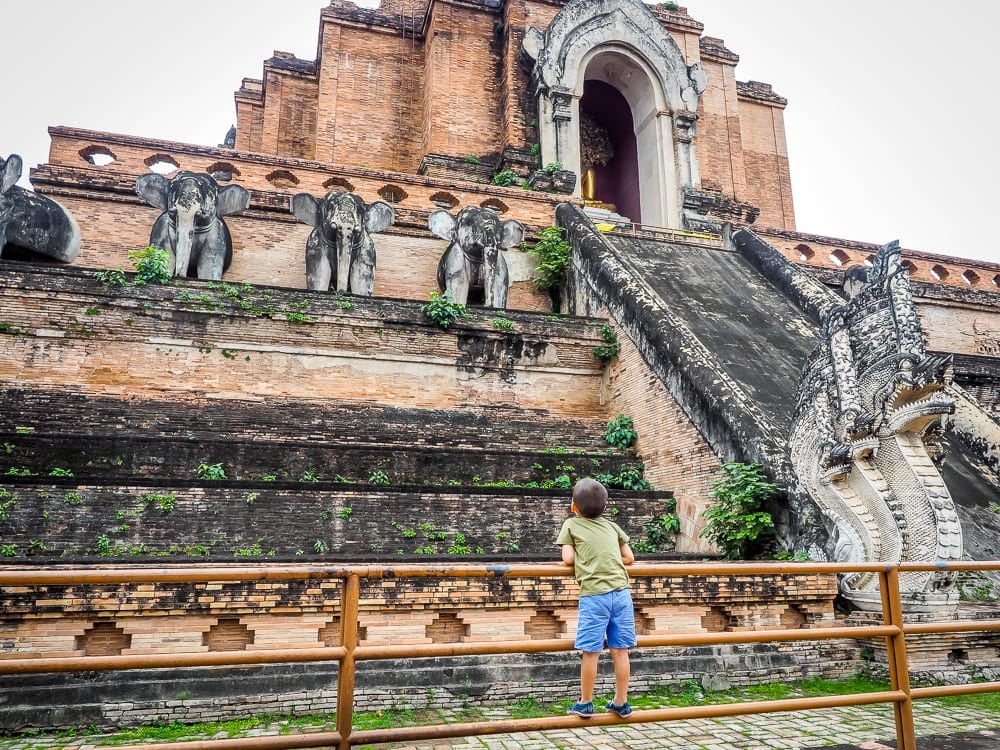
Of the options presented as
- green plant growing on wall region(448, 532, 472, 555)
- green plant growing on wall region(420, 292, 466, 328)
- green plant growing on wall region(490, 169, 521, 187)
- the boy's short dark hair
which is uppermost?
green plant growing on wall region(490, 169, 521, 187)

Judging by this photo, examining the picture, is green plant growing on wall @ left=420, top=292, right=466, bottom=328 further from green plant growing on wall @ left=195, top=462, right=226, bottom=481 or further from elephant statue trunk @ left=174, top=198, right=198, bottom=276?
elephant statue trunk @ left=174, top=198, right=198, bottom=276

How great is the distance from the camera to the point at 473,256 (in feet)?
36.8

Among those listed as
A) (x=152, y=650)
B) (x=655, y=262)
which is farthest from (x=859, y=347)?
(x=655, y=262)

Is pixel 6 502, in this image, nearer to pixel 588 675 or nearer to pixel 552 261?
pixel 588 675

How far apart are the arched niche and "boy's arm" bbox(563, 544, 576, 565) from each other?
13.6 metres

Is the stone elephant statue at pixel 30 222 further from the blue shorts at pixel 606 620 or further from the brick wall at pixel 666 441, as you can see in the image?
the blue shorts at pixel 606 620

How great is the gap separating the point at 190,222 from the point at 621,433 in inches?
252

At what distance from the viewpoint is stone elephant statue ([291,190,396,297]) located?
1066 cm

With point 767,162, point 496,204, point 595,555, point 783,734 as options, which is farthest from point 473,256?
point 767,162

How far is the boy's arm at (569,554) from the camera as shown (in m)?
3.13

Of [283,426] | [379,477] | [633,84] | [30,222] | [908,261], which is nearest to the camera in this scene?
[379,477]

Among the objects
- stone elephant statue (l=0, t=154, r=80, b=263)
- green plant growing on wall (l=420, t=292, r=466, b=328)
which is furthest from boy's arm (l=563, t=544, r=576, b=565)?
stone elephant statue (l=0, t=154, r=80, b=263)

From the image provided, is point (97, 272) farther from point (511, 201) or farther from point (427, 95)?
point (427, 95)

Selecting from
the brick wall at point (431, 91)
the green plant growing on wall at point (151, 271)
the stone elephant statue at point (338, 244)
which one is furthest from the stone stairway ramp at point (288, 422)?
the brick wall at point (431, 91)
